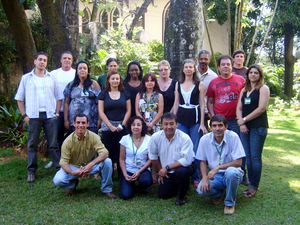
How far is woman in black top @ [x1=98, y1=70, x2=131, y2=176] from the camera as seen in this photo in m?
4.55

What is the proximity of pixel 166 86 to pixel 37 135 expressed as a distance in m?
2.28

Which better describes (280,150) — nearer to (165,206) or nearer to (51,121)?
(165,206)

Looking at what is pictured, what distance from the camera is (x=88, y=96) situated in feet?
→ 15.5

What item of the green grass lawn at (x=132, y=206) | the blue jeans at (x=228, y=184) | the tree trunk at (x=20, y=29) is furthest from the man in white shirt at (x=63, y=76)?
the blue jeans at (x=228, y=184)

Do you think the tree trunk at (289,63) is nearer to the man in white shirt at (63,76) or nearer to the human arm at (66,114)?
the man in white shirt at (63,76)

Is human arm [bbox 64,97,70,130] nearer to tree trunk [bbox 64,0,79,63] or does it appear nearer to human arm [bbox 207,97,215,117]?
tree trunk [bbox 64,0,79,63]

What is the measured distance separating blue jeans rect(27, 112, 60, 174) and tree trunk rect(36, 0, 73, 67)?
1.76 m

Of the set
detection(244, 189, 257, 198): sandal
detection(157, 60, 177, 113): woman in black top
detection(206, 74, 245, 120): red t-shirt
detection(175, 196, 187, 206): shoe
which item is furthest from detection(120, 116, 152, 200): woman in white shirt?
detection(244, 189, 257, 198): sandal

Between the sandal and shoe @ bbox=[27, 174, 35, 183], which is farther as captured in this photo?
shoe @ bbox=[27, 174, 35, 183]

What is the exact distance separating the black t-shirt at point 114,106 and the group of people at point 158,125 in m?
0.02

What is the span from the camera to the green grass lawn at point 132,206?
3.45 metres

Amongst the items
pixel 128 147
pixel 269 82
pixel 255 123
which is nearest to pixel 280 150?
pixel 255 123

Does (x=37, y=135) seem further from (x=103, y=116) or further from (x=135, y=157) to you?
(x=135, y=157)

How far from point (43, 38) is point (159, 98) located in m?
6.37
